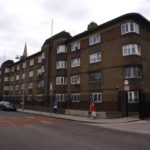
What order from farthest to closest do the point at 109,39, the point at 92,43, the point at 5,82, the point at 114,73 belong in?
the point at 5,82
the point at 92,43
the point at 109,39
the point at 114,73

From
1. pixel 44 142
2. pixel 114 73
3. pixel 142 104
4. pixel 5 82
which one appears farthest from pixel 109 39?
pixel 5 82

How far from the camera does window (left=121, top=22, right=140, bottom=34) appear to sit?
2278cm

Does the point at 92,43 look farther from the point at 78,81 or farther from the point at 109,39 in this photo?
the point at 78,81

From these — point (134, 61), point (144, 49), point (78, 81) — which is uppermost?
point (144, 49)

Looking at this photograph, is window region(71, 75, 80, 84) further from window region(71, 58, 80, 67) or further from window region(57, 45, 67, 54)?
window region(57, 45, 67, 54)

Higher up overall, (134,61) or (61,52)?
(61,52)

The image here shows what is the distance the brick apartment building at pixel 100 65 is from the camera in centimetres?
2234

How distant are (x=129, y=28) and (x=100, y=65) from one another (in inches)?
248

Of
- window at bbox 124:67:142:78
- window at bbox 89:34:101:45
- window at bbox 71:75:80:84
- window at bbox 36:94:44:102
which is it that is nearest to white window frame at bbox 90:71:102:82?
window at bbox 71:75:80:84

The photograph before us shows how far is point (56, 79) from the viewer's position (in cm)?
3188

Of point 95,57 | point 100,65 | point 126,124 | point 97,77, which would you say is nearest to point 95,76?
point 97,77

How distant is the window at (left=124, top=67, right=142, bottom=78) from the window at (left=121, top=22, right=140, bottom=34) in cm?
482

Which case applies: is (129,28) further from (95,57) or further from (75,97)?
(75,97)

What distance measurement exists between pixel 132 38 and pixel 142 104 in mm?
8497
